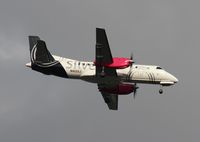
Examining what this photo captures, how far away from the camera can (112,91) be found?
8744cm

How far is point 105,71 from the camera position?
8181cm

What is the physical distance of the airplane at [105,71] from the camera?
3211 inches

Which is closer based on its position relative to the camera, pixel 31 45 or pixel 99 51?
pixel 99 51

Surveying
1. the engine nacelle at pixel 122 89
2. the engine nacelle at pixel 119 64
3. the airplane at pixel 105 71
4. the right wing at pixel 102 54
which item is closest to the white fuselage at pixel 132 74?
the airplane at pixel 105 71

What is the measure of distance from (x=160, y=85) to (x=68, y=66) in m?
11.2

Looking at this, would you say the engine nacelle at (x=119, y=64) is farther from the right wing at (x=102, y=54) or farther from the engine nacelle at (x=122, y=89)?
the engine nacelle at (x=122, y=89)

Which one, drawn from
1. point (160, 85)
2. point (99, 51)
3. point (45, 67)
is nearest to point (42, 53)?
point (45, 67)

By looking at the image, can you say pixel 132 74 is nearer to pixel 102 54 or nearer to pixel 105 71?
pixel 105 71

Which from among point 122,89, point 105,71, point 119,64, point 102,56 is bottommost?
point 122,89

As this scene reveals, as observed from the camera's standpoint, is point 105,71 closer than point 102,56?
A: No

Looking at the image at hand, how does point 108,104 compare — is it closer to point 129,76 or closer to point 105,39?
point 129,76

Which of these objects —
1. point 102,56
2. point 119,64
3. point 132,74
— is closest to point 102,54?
point 102,56

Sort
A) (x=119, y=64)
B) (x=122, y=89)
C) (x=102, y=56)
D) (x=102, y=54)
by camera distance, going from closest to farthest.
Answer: (x=102, y=54) < (x=102, y=56) < (x=119, y=64) < (x=122, y=89)

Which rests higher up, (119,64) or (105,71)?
(119,64)
